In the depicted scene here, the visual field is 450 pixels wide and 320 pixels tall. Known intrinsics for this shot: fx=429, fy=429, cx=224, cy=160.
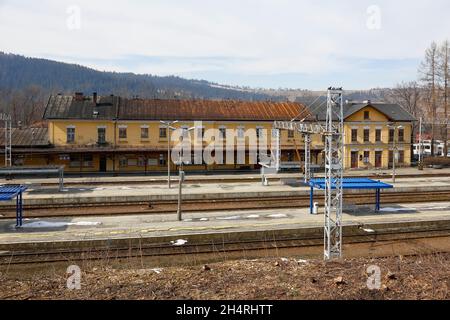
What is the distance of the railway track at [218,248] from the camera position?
1596 centimetres

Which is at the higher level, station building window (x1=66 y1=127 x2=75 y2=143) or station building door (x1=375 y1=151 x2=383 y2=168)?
station building window (x1=66 y1=127 x2=75 y2=143)

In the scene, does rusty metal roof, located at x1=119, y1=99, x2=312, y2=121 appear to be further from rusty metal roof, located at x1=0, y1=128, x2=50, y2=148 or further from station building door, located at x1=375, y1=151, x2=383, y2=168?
station building door, located at x1=375, y1=151, x2=383, y2=168

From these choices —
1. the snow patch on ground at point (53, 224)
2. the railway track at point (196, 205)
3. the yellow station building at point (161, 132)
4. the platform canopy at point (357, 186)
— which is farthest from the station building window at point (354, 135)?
the snow patch on ground at point (53, 224)

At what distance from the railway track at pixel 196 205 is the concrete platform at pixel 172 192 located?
24.9 inches

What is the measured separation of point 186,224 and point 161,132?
25.6 meters

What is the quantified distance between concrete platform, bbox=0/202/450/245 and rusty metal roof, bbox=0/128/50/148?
2290 centimetres

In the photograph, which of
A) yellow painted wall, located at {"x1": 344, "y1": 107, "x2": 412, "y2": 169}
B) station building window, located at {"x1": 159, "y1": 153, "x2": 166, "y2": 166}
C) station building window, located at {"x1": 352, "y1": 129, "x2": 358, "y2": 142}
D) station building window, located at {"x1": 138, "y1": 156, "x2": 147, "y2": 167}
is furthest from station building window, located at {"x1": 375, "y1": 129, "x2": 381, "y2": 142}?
station building window, located at {"x1": 138, "y1": 156, "x2": 147, "y2": 167}

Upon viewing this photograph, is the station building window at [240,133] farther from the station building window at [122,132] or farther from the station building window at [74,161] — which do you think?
the station building window at [74,161]

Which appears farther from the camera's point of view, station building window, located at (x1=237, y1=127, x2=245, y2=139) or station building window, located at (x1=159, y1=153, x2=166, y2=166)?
station building window, located at (x1=237, y1=127, x2=245, y2=139)

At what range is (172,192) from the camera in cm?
3009

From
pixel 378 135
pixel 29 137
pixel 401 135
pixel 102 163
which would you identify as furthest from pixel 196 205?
pixel 401 135

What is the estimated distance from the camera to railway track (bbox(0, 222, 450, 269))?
629 inches
